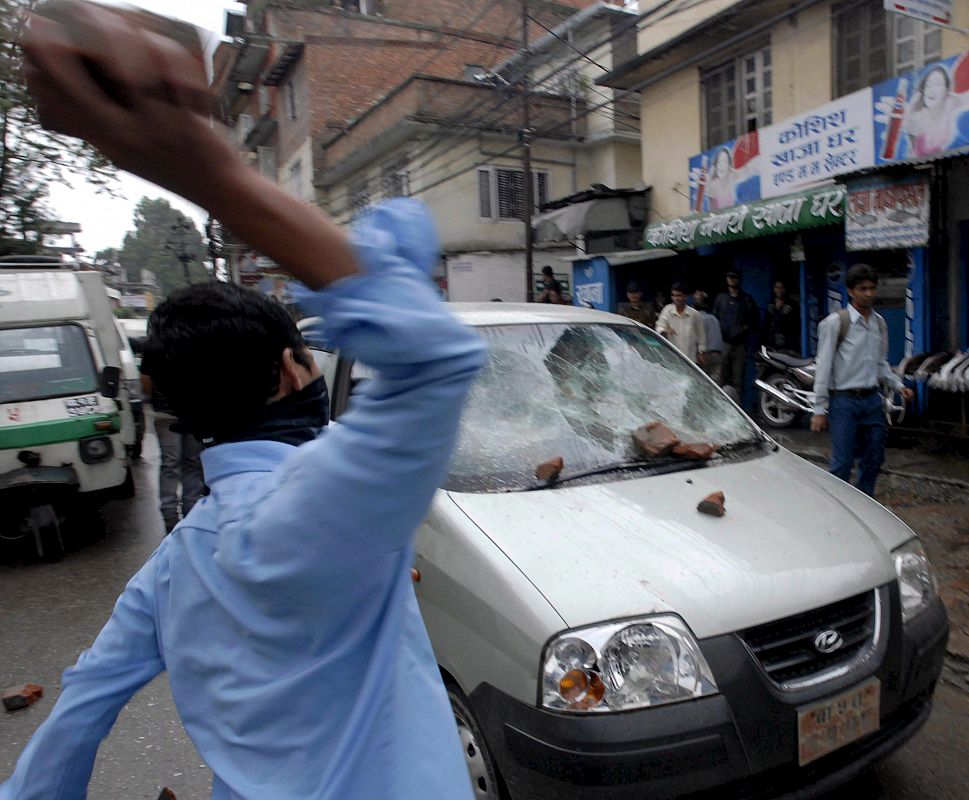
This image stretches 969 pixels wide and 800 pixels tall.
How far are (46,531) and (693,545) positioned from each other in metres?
5.48

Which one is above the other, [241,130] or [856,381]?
[241,130]

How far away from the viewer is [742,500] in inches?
107

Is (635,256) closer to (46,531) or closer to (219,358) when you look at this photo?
(46,531)

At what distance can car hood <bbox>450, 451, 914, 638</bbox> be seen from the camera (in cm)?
217

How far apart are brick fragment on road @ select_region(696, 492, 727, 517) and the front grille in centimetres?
45

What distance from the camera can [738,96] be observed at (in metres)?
11.0

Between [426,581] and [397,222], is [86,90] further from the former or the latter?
[426,581]

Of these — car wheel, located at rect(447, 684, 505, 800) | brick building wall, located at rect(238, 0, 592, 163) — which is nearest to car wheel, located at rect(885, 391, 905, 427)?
car wheel, located at rect(447, 684, 505, 800)

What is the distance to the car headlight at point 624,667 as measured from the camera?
80.9 inches

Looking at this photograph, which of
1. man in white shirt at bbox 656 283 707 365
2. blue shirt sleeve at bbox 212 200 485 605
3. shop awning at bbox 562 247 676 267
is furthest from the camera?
shop awning at bbox 562 247 676 267

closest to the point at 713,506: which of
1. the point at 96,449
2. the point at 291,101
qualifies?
the point at 96,449

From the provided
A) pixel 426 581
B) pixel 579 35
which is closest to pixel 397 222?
pixel 426 581

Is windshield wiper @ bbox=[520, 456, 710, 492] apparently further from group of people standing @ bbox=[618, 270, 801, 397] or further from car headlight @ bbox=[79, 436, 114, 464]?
group of people standing @ bbox=[618, 270, 801, 397]

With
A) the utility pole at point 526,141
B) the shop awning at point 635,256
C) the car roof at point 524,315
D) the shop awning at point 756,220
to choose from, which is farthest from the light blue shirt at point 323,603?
the utility pole at point 526,141
